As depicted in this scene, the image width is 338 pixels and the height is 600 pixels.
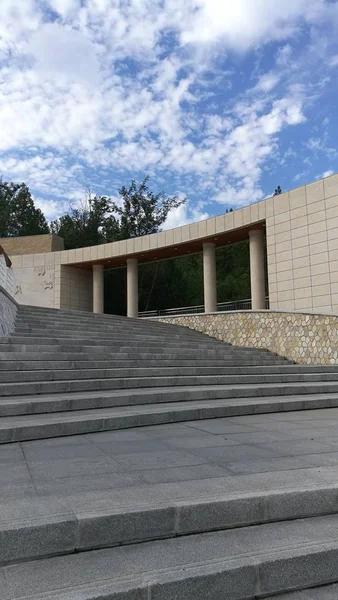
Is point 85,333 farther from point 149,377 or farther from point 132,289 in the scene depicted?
point 132,289

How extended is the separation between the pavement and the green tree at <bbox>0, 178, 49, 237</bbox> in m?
42.8

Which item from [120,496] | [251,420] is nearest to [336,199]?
[251,420]

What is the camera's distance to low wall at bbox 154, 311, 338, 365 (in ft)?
47.8

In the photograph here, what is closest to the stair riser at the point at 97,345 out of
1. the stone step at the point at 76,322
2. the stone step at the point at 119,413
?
the stone step at the point at 76,322

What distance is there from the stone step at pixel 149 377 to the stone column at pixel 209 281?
1218 centimetres

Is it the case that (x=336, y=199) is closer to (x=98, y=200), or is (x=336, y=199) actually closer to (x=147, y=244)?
(x=147, y=244)

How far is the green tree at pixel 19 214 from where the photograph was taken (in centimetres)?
4484

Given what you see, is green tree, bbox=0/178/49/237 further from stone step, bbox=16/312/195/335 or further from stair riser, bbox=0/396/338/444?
stair riser, bbox=0/396/338/444

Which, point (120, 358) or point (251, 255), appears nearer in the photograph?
point (120, 358)

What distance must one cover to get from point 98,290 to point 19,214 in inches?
904

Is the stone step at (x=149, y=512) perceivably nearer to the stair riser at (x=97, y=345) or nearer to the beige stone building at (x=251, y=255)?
the stair riser at (x=97, y=345)

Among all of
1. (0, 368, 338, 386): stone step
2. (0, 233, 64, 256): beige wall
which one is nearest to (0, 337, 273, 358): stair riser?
(0, 368, 338, 386): stone step

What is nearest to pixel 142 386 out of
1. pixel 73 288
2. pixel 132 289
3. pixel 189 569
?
pixel 189 569

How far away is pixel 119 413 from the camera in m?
5.71
